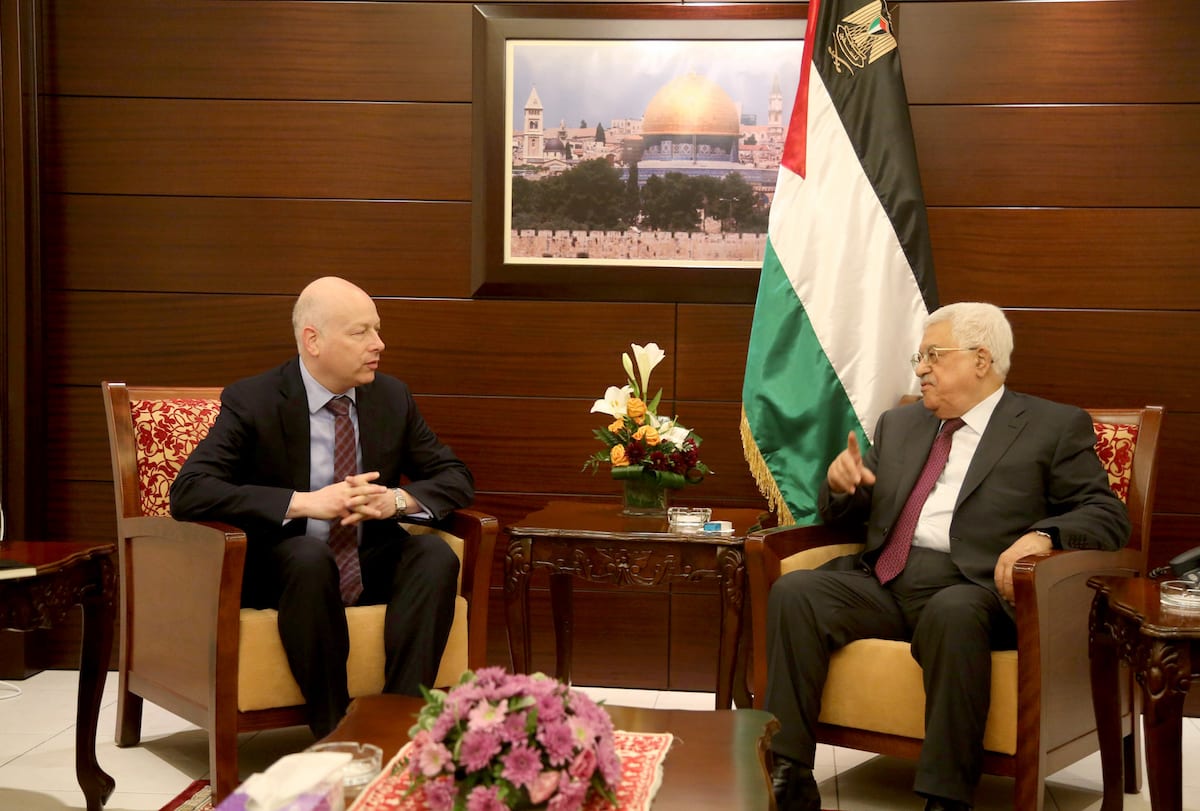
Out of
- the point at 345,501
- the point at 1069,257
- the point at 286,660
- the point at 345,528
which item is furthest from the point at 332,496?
the point at 1069,257

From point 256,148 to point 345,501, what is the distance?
1.64 m

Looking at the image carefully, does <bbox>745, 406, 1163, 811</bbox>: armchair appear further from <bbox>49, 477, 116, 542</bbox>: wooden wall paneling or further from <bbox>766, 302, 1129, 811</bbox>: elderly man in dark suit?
<bbox>49, 477, 116, 542</bbox>: wooden wall paneling

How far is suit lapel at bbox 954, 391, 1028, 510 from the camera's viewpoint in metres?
3.06

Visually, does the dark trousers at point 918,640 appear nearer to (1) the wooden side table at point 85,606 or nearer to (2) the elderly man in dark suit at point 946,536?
(2) the elderly man in dark suit at point 946,536

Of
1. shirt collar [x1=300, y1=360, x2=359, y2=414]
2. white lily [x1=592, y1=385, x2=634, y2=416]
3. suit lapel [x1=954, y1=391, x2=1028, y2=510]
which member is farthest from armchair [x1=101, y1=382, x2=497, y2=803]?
suit lapel [x1=954, y1=391, x2=1028, y2=510]

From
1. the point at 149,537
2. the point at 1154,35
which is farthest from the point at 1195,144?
the point at 149,537

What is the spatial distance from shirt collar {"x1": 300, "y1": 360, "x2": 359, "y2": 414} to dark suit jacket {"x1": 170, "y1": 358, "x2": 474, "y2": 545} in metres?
0.02

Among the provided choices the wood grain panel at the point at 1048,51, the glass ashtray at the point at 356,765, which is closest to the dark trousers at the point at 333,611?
the glass ashtray at the point at 356,765

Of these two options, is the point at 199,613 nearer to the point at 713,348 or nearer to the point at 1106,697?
the point at 713,348

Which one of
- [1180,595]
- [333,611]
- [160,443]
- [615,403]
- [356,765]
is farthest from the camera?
[615,403]

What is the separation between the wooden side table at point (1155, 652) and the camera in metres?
2.29

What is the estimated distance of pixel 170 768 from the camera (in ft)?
10.6

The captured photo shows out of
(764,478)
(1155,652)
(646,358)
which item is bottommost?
(1155,652)

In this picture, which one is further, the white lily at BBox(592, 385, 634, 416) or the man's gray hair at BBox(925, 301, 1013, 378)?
the white lily at BBox(592, 385, 634, 416)
